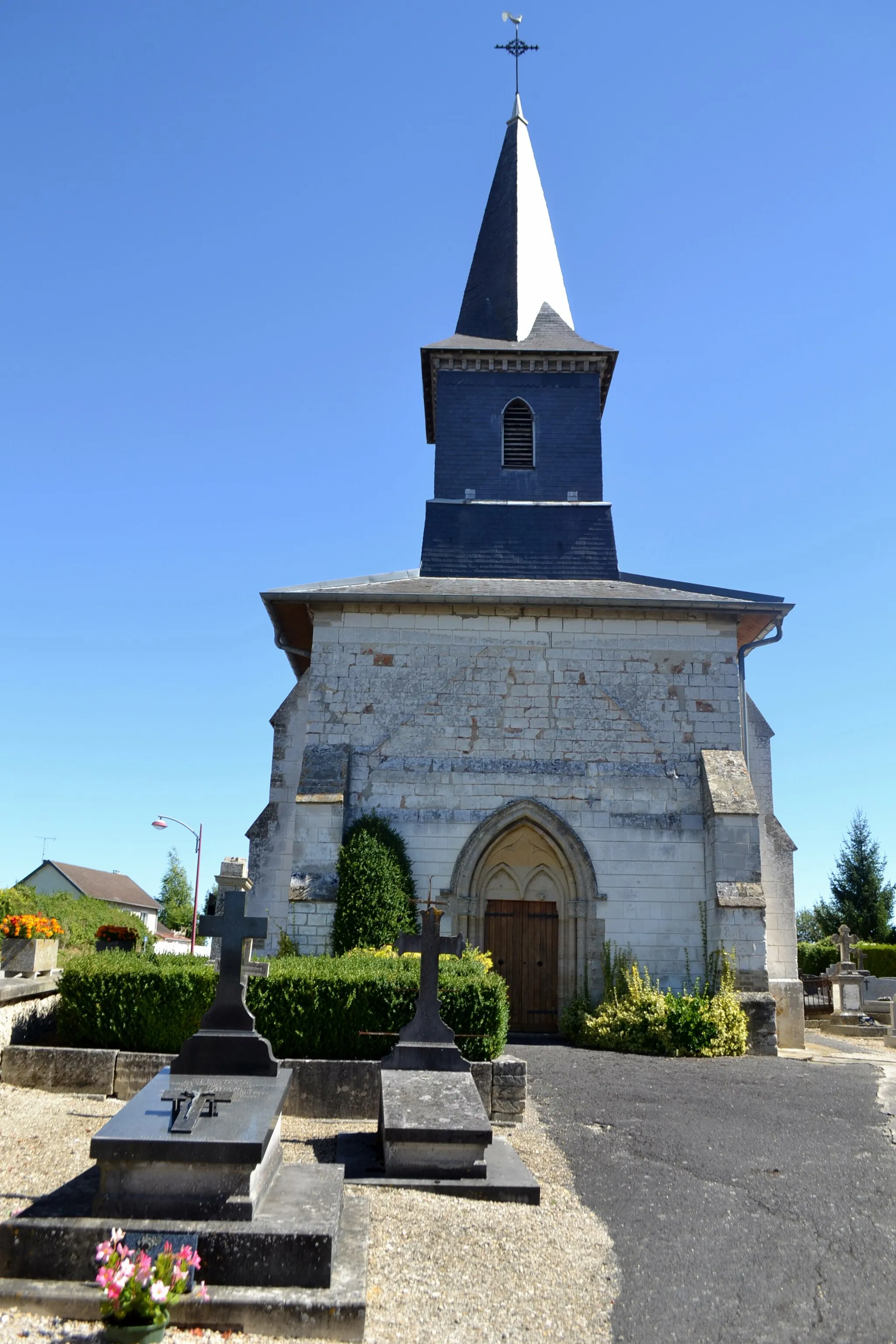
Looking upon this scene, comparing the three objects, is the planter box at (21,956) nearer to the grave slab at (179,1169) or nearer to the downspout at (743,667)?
the grave slab at (179,1169)

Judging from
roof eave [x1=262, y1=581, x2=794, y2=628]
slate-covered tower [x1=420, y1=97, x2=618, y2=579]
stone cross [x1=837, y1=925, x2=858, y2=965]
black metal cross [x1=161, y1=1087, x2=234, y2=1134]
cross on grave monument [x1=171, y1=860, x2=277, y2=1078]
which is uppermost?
slate-covered tower [x1=420, y1=97, x2=618, y2=579]

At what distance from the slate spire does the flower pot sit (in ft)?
59.1

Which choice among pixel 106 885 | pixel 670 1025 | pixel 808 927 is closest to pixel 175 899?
pixel 106 885

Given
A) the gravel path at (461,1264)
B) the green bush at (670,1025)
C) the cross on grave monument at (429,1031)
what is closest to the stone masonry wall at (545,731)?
the green bush at (670,1025)

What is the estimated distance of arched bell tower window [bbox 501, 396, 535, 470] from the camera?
1823 cm

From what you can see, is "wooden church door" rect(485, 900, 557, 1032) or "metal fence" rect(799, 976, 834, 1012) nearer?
"wooden church door" rect(485, 900, 557, 1032)

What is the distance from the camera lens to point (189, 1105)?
465cm

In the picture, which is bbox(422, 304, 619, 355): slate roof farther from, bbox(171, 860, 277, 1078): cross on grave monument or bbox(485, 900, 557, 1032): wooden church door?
bbox(171, 860, 277, 1078): cross on grave monument

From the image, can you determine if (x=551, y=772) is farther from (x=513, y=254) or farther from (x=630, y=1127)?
(x=513, y=254)

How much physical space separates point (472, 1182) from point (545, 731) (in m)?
9.19

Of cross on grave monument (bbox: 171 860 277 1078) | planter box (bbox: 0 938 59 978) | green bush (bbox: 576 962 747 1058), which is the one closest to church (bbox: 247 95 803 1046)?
green bush (bbox: 576 962 747 1058)

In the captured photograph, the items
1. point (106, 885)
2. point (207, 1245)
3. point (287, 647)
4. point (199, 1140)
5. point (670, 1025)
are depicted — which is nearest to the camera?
point (207, 1245)

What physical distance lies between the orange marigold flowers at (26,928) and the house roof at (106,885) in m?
43.5

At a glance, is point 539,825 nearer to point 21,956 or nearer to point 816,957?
point 21,956
